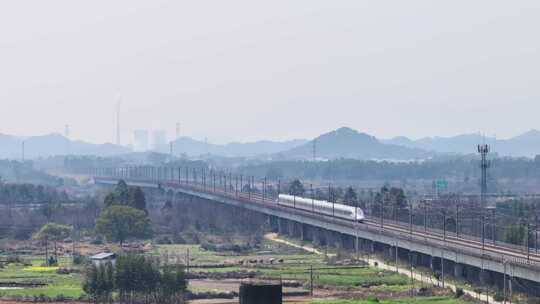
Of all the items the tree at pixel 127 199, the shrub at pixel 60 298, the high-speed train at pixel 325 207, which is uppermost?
the tree at pixel 127 199

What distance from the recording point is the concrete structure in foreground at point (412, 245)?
71.1 m

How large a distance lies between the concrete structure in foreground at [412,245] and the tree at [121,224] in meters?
15.4

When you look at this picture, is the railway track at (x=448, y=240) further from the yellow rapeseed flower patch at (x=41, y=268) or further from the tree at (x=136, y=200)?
the yellow rapeseed flower patch at (x=41, y=268)

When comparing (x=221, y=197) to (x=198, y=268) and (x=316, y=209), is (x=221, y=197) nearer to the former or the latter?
(x=316, y=209)

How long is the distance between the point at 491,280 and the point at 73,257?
110 ft

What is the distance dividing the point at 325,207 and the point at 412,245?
3246 centimetres

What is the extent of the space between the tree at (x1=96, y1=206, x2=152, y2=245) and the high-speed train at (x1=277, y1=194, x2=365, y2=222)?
16.9 meters

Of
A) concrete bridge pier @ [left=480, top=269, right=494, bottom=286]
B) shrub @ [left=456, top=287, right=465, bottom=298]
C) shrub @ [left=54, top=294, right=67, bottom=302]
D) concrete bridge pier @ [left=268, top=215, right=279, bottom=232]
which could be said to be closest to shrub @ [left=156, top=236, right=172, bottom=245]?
concrete bridge pier @ [left=268, top=215, right=279, bottom=232]

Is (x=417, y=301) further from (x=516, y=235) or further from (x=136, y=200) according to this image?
(x=136, y=200)

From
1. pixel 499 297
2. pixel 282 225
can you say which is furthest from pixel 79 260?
pixel 282 225

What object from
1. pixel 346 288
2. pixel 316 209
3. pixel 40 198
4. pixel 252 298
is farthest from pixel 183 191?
pixel 252 298

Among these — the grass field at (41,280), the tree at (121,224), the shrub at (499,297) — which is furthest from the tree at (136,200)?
the shrub at (499,297)

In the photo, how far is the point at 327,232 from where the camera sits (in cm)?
11488

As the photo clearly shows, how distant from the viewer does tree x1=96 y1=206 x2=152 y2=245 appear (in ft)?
360
